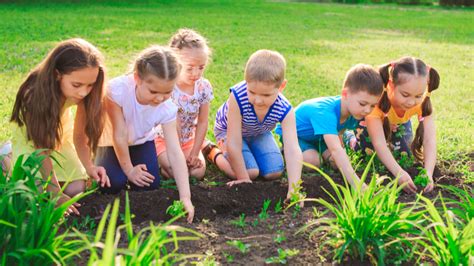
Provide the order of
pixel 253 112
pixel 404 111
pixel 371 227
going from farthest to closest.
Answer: pixel 404 111 → pixel 253 112 → pixel 371 227

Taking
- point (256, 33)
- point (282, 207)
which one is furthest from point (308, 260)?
point (256, 33)

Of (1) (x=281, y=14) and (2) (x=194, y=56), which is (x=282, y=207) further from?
(1) (x=281, y=14)

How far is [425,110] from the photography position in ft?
16.0

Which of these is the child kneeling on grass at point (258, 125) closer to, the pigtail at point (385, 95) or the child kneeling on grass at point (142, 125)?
the child kneeling on grass at point (142, 125)

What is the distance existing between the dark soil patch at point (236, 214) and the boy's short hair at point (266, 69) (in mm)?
778

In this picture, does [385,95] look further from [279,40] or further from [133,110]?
[279,40]

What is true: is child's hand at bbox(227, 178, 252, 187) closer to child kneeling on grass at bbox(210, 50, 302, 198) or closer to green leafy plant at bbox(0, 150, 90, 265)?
child kneeling on grass at bbox(210, 50, 302, 198)

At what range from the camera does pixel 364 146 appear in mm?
5125

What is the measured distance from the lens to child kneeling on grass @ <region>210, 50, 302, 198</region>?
4.15 metres

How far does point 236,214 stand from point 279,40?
10697mm

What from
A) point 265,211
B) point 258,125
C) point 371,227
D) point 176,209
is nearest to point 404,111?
point 258,125

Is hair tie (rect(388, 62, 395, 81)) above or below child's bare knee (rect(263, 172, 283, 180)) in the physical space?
above

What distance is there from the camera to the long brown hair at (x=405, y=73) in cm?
448

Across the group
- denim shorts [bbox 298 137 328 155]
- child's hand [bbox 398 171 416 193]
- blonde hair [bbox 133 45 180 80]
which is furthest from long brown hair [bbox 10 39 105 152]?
child's hand [bbox 398 171 416 193]
